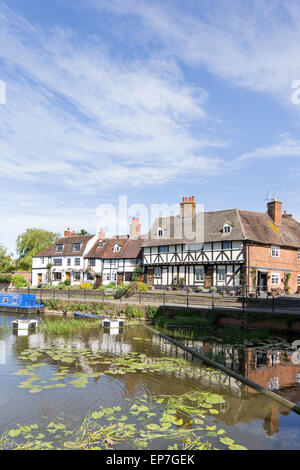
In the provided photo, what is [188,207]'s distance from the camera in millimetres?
40656

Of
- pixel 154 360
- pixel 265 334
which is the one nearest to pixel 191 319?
pixel 265 334

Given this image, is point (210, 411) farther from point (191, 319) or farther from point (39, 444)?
point (191, 319)

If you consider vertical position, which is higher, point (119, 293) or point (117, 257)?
point (117, 257)

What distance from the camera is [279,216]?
38062 millimetres

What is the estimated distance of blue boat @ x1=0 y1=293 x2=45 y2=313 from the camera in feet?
98.4

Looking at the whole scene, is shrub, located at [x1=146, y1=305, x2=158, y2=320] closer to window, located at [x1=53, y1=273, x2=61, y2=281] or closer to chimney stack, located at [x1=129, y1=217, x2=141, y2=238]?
chimney stack, located at [x1=129, y1=217, x2=141, y2=238]

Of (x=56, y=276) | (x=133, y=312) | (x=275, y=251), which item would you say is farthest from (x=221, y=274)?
(x=56, y=276)

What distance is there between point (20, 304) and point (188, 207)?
20831 mm

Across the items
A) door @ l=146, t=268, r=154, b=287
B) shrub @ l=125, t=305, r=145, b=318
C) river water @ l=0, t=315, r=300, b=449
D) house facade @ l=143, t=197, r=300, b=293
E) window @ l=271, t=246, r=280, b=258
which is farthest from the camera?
door @ l=146, t=268, r=154, b=287

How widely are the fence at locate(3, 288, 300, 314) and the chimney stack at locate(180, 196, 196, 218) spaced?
40.8 ft

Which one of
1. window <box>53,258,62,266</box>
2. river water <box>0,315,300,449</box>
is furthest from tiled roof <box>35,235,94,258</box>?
river water <box>0,315,300,449</box>

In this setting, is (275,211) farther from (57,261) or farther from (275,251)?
(57,261)

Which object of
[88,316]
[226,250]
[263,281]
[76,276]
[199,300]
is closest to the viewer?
[199,300]

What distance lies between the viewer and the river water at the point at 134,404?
6.49m
